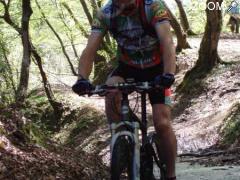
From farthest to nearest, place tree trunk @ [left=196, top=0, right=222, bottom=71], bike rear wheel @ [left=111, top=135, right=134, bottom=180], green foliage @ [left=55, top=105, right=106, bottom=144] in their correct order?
green foliage @ [left=55, top=105, right=106, bottom=144] → tree trunk @ [left=196, top=0, right=222, bottom=71] → bike rear wheel @ [left=111, top=135, right=134, bottom=180]

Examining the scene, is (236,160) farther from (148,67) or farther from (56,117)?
(56,117)

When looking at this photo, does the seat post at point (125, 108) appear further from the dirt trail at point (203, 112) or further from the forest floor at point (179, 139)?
the dirt trail at point (203, 112)

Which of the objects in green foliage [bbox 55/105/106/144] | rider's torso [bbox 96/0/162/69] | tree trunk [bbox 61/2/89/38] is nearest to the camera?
rider's torso [bbox 96/0/162/69]

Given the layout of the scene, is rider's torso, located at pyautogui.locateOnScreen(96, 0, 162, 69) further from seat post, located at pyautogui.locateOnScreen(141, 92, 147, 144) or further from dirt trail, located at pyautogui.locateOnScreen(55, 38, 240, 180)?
dirt trail, located at pyautogui.locateOnScreen(55, 38, 240, 180)

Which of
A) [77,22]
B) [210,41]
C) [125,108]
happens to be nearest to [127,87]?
[125,108]

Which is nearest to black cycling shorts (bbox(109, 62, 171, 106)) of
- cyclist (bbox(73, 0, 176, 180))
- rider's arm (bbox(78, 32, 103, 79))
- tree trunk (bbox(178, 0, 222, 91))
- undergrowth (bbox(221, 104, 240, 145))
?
cyclist (bbox(73, 0, 176, 180))

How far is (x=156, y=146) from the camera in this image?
15.8 ft

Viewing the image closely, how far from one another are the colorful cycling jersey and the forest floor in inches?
80.2

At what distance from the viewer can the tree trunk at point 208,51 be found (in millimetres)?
16578

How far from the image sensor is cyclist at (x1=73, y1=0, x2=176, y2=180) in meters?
4.30


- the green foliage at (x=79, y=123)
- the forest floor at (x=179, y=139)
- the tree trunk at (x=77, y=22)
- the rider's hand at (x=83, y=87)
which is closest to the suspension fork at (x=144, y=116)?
the rider's hand at (x=83, y=87)

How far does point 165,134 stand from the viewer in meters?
4.59

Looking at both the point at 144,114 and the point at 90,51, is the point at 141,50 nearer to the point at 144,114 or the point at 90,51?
the point at 90,51

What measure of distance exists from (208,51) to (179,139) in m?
4.33
